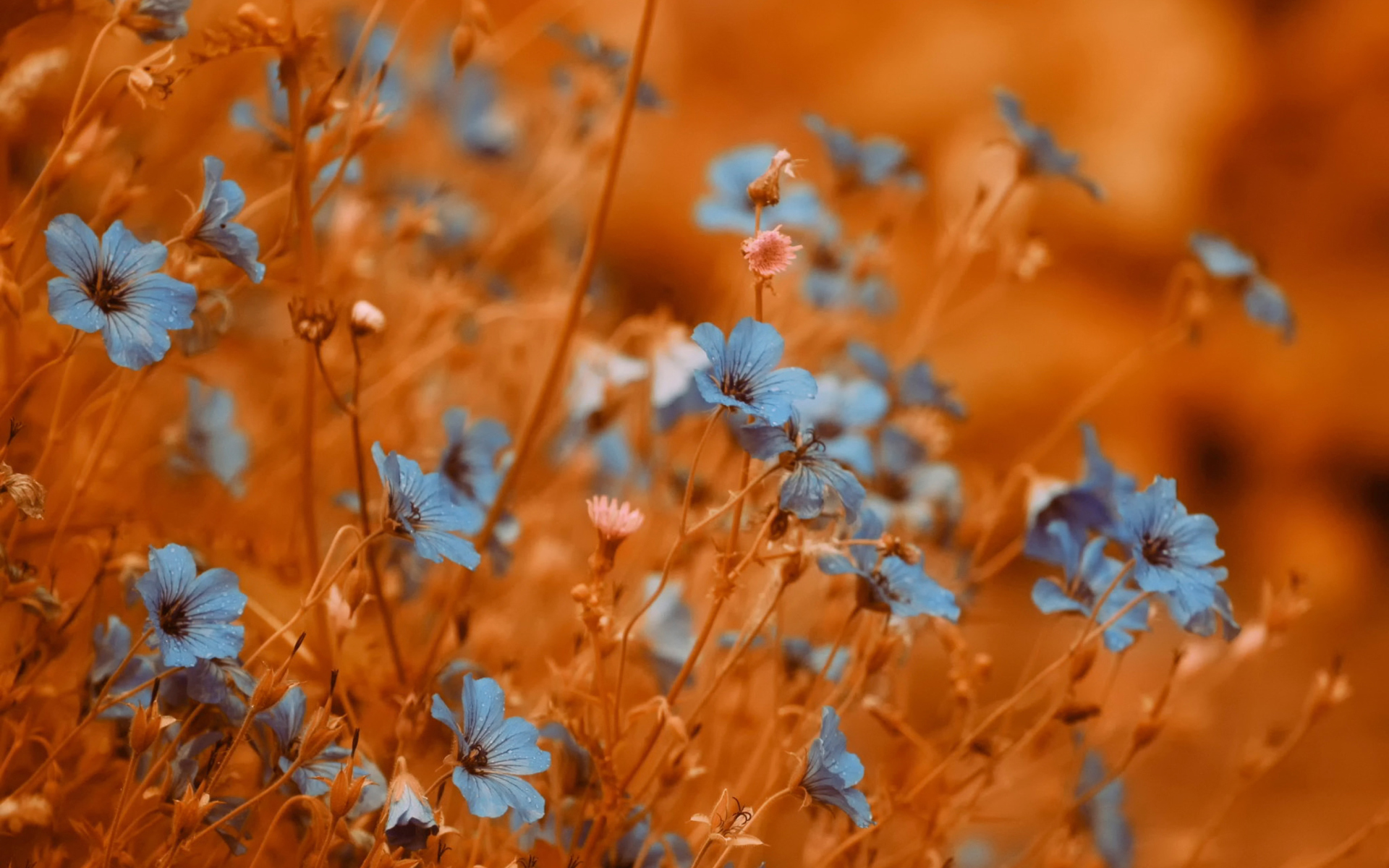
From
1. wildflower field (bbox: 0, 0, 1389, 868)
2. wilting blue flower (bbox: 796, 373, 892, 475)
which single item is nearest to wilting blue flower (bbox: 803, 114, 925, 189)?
wildflower field (bbox: 0, 0, 1389, 868)

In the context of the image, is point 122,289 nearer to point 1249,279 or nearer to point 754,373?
point 754,373

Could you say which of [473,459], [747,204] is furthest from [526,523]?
[747,204]

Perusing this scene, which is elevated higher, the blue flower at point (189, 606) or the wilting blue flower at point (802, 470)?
the wilting blue flower at point (802, 470)

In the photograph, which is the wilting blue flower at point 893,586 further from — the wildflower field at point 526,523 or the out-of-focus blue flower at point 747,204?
the out-of-focus blue flower at point 747,204

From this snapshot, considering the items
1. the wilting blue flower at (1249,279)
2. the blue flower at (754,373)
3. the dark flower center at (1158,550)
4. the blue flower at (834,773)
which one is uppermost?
the wilting blue flower at (1249,279)

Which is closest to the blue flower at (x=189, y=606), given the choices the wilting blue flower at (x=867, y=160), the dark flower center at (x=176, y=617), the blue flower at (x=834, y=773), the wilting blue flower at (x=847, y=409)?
the dark flower center at (x=176, y=617)

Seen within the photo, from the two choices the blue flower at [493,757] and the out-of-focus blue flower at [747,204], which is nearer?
the blue flower at [493,757]

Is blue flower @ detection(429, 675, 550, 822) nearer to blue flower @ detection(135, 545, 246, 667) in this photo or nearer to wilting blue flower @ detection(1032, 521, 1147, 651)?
blue flower @ detection(135, 545, 246, 667)
